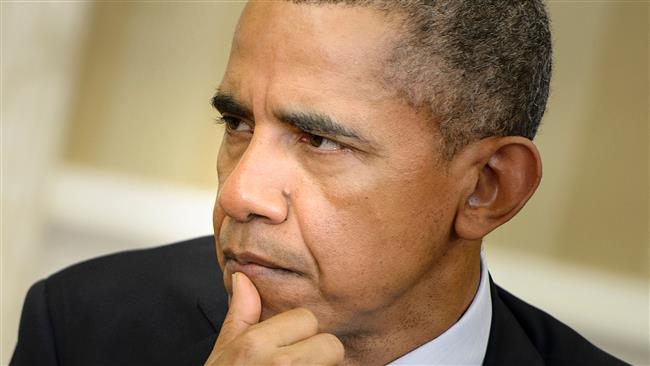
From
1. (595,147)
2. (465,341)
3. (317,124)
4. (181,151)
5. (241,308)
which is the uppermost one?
(317,124)

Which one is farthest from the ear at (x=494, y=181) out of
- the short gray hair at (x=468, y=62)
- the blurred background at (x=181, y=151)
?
the blurred background at (x=181, y=151)

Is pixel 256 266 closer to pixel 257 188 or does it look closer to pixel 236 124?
pixel 257 188

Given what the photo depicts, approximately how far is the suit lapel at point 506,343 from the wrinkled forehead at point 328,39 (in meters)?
0.80

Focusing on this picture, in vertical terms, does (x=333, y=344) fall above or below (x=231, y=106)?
below

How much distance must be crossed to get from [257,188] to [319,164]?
0.48 ft

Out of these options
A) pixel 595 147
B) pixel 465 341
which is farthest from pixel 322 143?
pixel 595 147

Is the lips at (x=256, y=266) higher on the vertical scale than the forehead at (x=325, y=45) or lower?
lower

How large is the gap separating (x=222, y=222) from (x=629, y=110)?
223cm

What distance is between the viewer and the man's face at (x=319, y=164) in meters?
2.10

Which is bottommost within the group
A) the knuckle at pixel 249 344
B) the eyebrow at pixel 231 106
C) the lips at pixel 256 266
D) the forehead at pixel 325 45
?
the knuckle at pixel 249 344

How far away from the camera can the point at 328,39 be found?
6.96ft

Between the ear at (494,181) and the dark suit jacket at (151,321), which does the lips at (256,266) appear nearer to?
the ear at (494,181)

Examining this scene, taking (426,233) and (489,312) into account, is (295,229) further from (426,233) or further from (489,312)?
(489,312)

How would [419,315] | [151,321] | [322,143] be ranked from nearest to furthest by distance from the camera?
[322,143]
[419,315]
[151,321]
